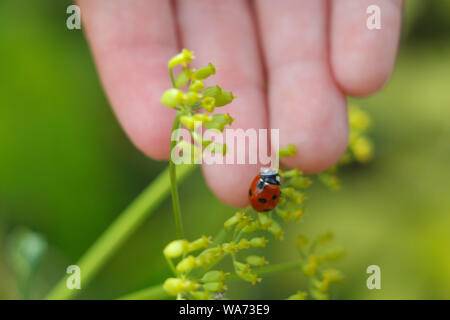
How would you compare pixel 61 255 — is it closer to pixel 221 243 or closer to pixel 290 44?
pixel 221 243

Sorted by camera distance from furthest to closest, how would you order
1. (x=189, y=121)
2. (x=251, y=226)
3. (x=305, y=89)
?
(x=305, y=89) < (x=251, y=226) < (x=189, y=121)

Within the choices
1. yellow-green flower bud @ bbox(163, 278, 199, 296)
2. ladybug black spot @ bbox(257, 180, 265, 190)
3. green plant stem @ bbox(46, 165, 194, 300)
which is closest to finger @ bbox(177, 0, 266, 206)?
ladybug black spot @ bbox(257, 180, 265, 190)

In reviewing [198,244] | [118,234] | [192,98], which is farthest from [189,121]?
[118,234]

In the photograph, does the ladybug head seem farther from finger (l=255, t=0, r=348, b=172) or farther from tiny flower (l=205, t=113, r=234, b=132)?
tiny flower (l=205, t=113, r=234, b=132)

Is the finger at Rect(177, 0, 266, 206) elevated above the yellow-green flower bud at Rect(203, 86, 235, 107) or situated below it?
above

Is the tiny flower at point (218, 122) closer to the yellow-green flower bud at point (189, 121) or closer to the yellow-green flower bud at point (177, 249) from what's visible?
the yellow-green flower bud at point (189, 121)

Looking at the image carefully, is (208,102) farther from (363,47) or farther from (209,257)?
(363,47)
